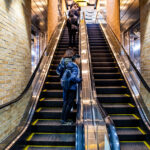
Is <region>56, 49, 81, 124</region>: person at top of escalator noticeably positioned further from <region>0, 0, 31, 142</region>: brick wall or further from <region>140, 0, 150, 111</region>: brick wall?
<region>140, 0, 150, 111</region>: brick wall

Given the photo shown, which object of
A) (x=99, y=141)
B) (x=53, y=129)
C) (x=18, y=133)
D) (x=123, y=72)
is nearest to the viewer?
(x=99, y=141)

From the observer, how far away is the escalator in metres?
2.92

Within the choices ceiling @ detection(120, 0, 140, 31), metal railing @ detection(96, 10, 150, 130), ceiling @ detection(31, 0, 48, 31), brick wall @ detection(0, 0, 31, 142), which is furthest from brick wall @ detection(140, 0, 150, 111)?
ceiling @ detection(31, 0, 48, 31)

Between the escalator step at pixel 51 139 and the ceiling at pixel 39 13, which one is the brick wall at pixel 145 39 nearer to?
the escalator step at pixel 51 139

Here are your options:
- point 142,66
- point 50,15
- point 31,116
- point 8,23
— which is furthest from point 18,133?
point 50,15

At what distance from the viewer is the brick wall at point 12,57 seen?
3494 millimetres

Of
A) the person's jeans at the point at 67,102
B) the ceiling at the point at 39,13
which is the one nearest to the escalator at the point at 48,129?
the person's jeans at the point at 67,102

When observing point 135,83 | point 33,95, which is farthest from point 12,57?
point 135,83

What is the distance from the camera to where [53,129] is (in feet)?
10.7

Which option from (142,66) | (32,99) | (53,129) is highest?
(142,66)

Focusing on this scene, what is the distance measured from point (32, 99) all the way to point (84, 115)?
1.48 m

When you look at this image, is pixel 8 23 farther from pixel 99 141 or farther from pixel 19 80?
pixel 99 141

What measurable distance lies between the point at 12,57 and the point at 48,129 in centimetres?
210

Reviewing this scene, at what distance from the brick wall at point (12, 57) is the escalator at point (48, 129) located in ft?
2.50
